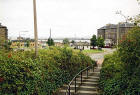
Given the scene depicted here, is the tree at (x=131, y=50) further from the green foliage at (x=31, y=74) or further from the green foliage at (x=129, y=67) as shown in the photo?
the green foliage at (x=31, y=74)

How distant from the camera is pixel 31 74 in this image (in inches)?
221

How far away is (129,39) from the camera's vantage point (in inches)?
208

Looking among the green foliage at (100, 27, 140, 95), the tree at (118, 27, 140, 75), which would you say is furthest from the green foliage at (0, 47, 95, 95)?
the tree at (118, 27, 140, 75)

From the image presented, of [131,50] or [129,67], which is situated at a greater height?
[131,50]

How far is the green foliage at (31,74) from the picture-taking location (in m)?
4.87

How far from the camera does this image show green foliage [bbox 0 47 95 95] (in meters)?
4.87

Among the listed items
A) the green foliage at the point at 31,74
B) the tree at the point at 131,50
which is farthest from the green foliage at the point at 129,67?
the green foliage at the point at 31,74

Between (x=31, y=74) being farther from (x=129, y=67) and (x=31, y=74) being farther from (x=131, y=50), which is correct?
(x=131, y=50)

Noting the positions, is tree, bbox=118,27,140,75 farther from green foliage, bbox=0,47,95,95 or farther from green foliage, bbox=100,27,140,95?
green foliage, bbox=0,47,95,95

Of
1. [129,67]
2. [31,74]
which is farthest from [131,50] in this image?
[31,74]

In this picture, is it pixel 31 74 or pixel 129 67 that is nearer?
pixel 129 67

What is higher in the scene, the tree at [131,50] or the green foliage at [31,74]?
the tree at [131,50]

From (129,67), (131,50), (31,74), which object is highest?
(131,50)

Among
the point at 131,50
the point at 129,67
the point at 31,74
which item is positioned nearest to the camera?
the point at 131,50
